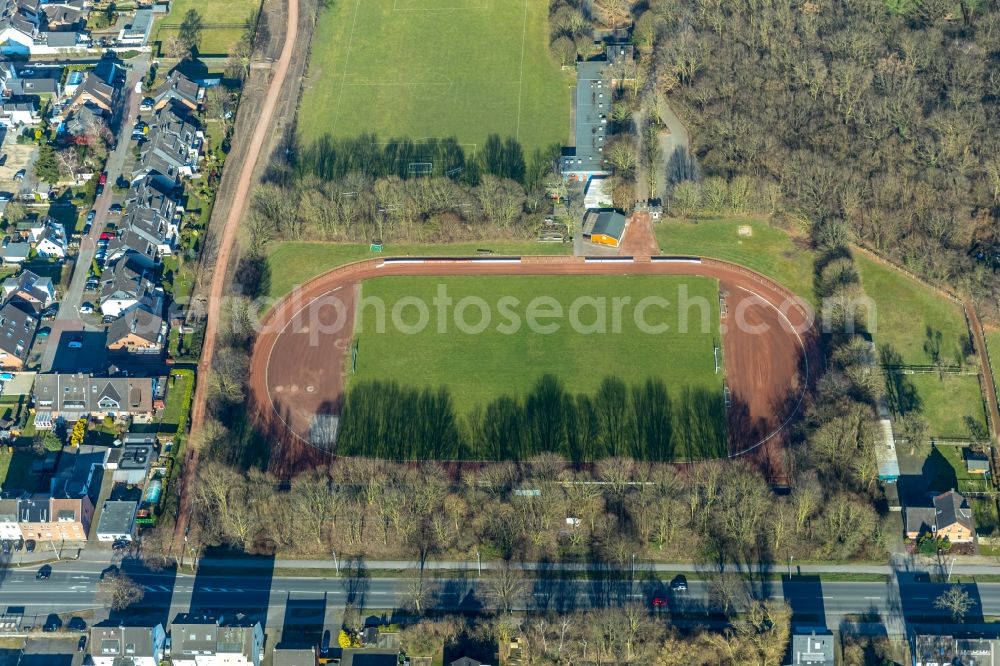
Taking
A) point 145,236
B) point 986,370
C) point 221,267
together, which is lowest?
point 986,370

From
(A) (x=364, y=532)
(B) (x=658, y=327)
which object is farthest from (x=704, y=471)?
(A) (x=364, y=532)

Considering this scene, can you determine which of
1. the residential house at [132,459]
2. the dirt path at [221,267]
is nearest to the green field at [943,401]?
the dirt path at [221,267]

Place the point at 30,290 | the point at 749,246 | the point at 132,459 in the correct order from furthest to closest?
1. the point at 749,246
2. the point at 30,290
3. the point at 132,459

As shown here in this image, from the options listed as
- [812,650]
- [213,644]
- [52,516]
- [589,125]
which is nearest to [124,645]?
[213,644]

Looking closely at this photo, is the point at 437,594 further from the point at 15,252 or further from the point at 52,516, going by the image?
the point at 15,252

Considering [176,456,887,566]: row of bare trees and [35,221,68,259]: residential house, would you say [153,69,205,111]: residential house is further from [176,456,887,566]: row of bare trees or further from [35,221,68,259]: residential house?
[176,456,887,566]: row of bare trees

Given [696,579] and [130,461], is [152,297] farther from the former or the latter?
[696,579]

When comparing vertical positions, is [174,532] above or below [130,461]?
below
